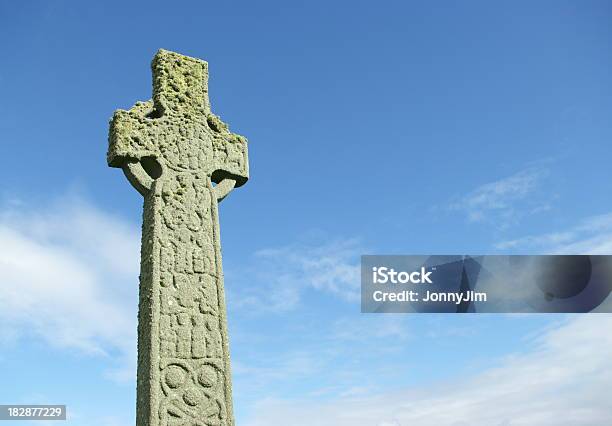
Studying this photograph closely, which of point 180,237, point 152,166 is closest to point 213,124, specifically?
point 152,166

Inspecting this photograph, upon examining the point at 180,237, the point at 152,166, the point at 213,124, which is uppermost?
the point at 213,124

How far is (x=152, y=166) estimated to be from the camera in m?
7.52

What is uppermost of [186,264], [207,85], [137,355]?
[207,85]

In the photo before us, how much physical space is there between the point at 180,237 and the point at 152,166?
0.84 meters

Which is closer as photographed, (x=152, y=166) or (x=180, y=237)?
(x=180, y=237)

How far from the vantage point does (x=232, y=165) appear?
26.0 ft

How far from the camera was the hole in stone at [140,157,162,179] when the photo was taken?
747cm

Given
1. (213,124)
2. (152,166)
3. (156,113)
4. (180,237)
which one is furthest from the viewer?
(213,124)

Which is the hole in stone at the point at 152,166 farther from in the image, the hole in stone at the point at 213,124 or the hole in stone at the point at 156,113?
the hole in stone at the point at 213,124

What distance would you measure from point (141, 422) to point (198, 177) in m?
2.48

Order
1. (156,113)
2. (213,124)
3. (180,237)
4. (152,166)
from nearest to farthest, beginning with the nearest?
(180,237) → (152,166) → (156,113) → (213,124)

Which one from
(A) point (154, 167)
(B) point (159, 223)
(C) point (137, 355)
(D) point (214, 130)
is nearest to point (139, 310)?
(C) point (137, 355)

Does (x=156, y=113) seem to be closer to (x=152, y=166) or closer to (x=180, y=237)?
(x=152, y=166)

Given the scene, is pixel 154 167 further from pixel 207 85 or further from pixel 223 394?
pixel 223 394
